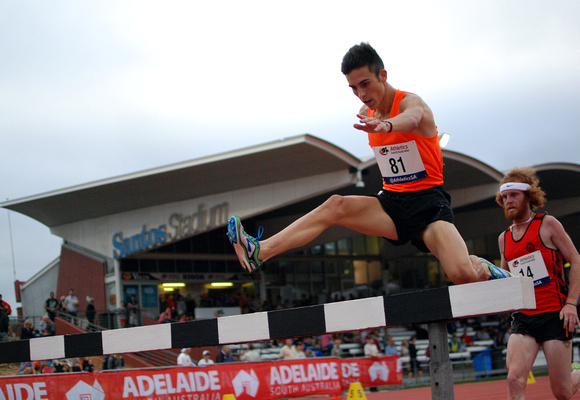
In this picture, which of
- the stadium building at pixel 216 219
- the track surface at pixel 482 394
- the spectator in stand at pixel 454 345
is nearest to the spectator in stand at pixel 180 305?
the stadium building at pixel 216 219

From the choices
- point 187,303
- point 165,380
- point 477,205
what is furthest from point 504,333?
point 165,380

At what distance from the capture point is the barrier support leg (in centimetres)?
323

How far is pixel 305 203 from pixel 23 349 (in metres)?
20.5

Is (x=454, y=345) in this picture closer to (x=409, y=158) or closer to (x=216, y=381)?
(x=216, y=381)

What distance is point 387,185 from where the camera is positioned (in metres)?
4.22

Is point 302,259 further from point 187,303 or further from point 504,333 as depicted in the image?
point 504,333

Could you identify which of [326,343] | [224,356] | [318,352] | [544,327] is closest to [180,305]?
[326,343]

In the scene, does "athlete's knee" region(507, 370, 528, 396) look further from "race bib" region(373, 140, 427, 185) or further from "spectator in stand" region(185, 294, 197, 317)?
"spectator in stand" region(185, 294, 197, 317)

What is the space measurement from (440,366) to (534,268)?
5.17 feet

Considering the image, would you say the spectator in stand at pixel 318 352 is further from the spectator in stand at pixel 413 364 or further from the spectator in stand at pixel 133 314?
the spectator in stand at pixel 133 314

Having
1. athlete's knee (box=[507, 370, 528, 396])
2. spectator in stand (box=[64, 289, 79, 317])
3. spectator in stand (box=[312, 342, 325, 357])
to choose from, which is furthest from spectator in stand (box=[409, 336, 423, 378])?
athlete's knee (box=[507, 370, 528, 396])

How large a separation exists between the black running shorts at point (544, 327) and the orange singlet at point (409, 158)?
1.17 metres

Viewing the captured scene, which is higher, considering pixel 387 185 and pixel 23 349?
pixel 387 185

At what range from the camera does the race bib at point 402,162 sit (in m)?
4.04
